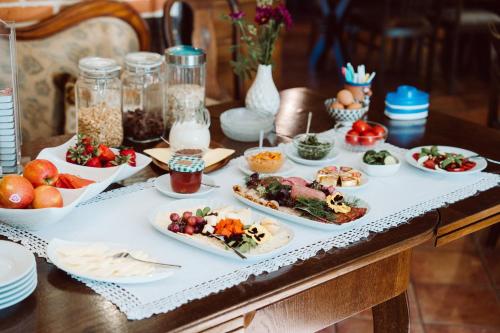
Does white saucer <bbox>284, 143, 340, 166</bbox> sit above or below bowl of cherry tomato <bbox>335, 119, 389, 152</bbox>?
below

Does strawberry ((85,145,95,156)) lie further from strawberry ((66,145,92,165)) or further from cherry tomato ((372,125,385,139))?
cherry tomato ((372,125,385,139))

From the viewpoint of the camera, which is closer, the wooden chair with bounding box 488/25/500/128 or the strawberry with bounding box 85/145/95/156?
the strawberry with bounding box 85/145/95/156

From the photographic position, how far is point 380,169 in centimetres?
175

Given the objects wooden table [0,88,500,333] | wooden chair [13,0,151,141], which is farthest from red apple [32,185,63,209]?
wooden chair [13,0,151,141]

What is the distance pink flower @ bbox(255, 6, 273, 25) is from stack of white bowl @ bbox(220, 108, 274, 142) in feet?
0.93

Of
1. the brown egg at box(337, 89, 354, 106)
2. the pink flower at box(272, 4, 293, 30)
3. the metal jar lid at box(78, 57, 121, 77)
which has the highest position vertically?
the pink flower at box(272, 4, 293, 30)

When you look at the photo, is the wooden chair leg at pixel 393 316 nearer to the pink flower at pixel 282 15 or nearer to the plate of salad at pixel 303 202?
the plate of salad at pixel 303 202

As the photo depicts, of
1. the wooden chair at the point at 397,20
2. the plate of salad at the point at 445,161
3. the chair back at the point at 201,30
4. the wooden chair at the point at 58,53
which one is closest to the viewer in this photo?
the plate of salad at the point at 445,161

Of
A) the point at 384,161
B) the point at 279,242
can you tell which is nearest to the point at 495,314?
the point at 384,161

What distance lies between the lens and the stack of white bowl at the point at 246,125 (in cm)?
201

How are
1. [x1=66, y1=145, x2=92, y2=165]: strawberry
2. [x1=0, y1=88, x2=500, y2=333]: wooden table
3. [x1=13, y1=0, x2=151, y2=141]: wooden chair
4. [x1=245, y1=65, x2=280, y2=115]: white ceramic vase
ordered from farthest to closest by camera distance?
[x1=13, y1=0, x2=151, y2=141]: wooden chair → [x1=245, y1=65, x2=280, y2=115]: white ceramic vase → [x1=66, y1=145, x2=92, y2=165]: strawberry → [x1=0, y1=88, x2=500, y2=333]: wooden table

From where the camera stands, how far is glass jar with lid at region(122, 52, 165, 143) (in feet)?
6.54

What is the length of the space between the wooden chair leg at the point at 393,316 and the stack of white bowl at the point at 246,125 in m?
0.61

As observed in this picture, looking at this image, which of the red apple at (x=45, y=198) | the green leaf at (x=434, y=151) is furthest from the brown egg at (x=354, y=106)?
the red apple at (x=45, y=198)
